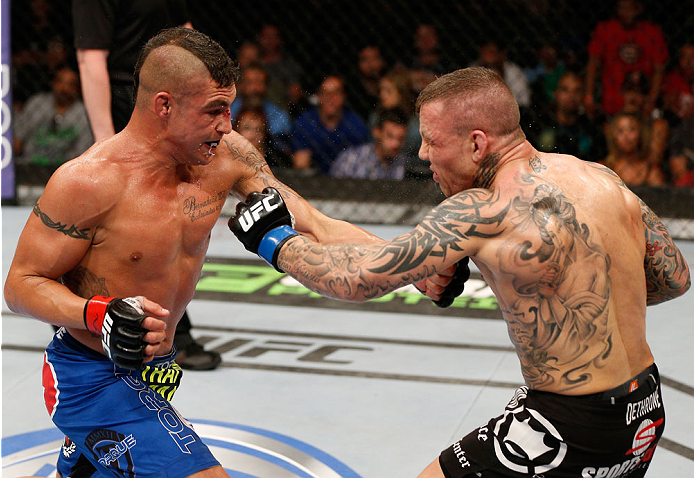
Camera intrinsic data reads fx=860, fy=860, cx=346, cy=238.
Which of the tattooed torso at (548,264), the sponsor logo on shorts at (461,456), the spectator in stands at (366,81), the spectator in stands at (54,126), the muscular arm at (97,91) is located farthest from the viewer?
the spectator in stands at (54,126)

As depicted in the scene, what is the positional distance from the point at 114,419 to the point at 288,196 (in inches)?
27.4

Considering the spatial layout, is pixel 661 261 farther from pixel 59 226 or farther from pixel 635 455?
pixel 59 226

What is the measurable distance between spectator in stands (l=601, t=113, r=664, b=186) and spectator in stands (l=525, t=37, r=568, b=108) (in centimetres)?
43

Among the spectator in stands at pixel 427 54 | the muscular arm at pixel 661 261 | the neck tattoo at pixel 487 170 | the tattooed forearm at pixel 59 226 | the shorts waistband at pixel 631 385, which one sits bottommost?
the spectator in stands at pixel 427 54

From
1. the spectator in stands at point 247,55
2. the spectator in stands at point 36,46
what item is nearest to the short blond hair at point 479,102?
the spectator in stands at point 247,55

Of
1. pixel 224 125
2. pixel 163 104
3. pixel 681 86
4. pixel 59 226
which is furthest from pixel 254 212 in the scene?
pixel 681 86

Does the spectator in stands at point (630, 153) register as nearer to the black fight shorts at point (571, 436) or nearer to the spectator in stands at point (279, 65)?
the spectator in stands at point (279, 65)

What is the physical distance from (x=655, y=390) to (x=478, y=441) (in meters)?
0.38

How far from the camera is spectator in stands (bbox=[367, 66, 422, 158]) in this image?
15.5 feet

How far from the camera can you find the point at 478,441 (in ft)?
5.86

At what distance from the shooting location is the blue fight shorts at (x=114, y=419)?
184 centimetres

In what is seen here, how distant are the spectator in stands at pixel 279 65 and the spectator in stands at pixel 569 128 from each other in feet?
4.81

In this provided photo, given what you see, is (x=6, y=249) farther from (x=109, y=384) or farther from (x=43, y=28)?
(x=109, y=384)

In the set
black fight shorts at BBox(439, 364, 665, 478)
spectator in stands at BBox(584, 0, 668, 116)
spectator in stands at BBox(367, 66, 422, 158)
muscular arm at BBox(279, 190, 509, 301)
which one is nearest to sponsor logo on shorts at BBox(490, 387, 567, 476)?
black fight shorts at BBox(439, 364, 665, 478)
